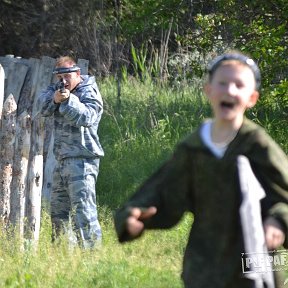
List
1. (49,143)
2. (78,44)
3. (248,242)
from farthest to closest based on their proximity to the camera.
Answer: (78,44)
(49,143)
(248,242)

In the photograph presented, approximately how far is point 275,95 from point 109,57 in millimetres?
7606

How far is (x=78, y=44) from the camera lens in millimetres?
25281

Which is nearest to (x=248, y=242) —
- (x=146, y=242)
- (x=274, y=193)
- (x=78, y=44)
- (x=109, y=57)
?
(x=274, y=193)

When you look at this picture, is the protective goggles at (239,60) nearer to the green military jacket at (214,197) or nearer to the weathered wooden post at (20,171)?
the green military jacket at (214,197)

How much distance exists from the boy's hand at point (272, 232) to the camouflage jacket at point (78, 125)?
4702 millimetres

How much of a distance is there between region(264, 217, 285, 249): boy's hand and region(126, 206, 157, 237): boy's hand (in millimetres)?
490

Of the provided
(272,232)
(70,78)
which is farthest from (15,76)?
(272,232)

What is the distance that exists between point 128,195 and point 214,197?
26.9 feet

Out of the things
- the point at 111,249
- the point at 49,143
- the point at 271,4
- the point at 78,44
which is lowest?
the point at 111,249

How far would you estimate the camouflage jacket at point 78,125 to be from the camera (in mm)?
9141

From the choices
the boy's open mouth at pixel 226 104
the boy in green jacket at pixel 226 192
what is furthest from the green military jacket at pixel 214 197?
the boy's open mouth at pixel 226 104

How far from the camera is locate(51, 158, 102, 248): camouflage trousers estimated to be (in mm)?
9258

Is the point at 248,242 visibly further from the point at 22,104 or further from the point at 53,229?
the point at 22,104

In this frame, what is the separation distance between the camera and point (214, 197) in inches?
180
